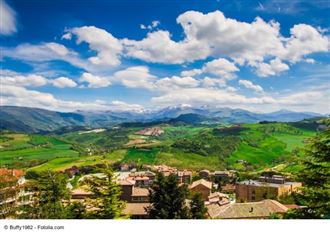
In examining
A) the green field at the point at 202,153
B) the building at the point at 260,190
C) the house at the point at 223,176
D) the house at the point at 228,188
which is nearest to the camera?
the building at the point at 260,190

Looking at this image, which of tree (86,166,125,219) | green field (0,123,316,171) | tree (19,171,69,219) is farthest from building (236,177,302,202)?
tree (86,166,125,219)

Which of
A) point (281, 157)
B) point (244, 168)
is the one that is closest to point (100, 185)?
point (244, 168)

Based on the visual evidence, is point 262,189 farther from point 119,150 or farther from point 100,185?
point 119,150

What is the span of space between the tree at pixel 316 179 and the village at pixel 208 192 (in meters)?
0.23

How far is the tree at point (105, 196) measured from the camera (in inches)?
319

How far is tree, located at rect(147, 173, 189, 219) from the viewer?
32.5 feet

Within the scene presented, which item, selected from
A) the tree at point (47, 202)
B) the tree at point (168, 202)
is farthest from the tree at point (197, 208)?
the tree at point (47, 202)

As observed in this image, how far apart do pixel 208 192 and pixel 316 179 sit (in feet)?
82.4

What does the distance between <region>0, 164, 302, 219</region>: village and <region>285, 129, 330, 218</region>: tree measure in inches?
9.1

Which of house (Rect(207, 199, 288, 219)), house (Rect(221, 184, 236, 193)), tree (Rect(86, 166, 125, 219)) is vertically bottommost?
house (Rect(221, 184, 236, 193))

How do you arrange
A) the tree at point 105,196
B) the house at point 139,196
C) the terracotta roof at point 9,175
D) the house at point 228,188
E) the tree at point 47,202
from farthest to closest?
the house at point 228,188 → the house at point 139,196 → the terracotta roof at point 9,175 → the tree at point 47,202 → the tree at point 105,196

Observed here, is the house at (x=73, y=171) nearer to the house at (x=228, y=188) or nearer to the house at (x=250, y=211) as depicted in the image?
the house at (x=228, y=188)

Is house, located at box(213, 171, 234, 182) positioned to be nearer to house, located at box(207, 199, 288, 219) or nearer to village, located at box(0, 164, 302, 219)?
village, located at box(0, 164, 302, 219)
